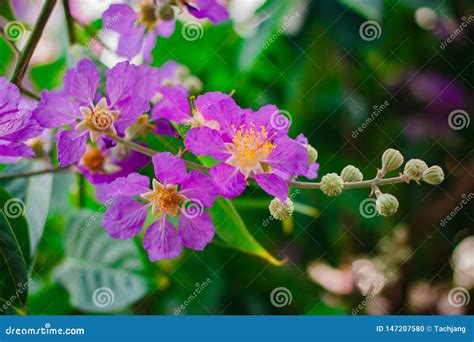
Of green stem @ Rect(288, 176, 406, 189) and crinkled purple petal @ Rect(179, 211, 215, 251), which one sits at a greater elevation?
green stem @ Rect(288, 176, 406, 189)

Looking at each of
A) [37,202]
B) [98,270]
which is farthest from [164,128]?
[98,270]

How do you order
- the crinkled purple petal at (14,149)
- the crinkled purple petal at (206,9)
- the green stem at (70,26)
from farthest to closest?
the green stem at (70,26) → the crinkled purple petal at (206,9) → the crinkled purple petal at (14,149)

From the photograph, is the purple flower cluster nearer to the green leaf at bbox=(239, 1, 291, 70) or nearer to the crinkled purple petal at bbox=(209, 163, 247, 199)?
the crinkled purple petal at bbox=(209, 163, 247, 199)

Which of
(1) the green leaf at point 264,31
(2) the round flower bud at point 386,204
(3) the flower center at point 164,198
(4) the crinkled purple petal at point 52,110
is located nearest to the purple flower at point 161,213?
(3) the flower center at point 164,198

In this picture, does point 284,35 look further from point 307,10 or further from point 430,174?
point 430,174

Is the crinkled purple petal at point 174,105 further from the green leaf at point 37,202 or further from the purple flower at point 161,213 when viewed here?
the green leaf at point 37,202

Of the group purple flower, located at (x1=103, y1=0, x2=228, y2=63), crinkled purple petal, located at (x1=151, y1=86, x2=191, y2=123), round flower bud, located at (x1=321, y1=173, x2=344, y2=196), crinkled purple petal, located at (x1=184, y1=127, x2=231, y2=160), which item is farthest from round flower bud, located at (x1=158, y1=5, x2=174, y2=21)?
round flower bud, located at (x1=321, y1=173, x2=344, y2=196)

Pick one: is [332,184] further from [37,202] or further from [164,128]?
[37,202]
